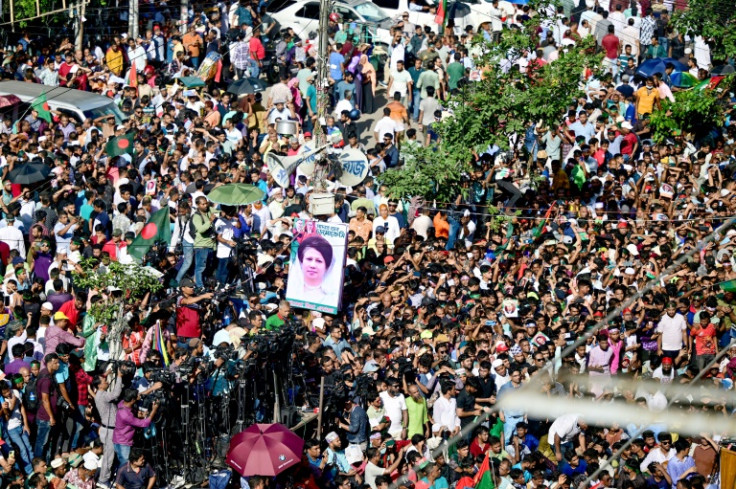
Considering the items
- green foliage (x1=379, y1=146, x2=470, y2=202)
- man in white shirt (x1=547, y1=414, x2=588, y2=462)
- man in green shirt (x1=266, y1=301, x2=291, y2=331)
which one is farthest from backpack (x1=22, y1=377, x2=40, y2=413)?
green foliage (x1=379, y1=146, x2=470, y2=202)

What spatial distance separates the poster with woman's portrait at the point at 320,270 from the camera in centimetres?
2038

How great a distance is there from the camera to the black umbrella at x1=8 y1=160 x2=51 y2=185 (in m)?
22.8

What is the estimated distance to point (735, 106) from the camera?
25.4m

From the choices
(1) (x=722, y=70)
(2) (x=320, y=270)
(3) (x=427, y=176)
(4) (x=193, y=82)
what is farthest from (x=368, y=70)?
(2) (x=320, y=270)

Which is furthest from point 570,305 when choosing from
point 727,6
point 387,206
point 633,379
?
point 727,6

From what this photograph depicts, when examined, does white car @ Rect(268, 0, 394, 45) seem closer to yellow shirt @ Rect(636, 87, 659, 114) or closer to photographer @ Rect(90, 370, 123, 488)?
yellow shirt @ Rect(636, 87, 659, 114)

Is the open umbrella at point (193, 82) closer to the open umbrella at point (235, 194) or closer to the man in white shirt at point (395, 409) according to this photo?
the open umbrella at point (235, 194)

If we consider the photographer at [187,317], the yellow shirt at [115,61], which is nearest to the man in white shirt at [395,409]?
the photographer at [187,317]

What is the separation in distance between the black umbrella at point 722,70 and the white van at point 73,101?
1000 cm

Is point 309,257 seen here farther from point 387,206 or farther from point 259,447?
point 259,447

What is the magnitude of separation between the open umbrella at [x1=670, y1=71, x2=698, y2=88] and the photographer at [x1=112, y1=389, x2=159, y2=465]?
12.7 m

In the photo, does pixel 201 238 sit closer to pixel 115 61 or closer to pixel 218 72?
pixel 218 72

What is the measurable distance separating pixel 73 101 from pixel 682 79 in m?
10.4

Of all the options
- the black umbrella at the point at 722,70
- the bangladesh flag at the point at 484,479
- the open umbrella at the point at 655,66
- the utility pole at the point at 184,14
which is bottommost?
the utility pole at the point at 184,14
